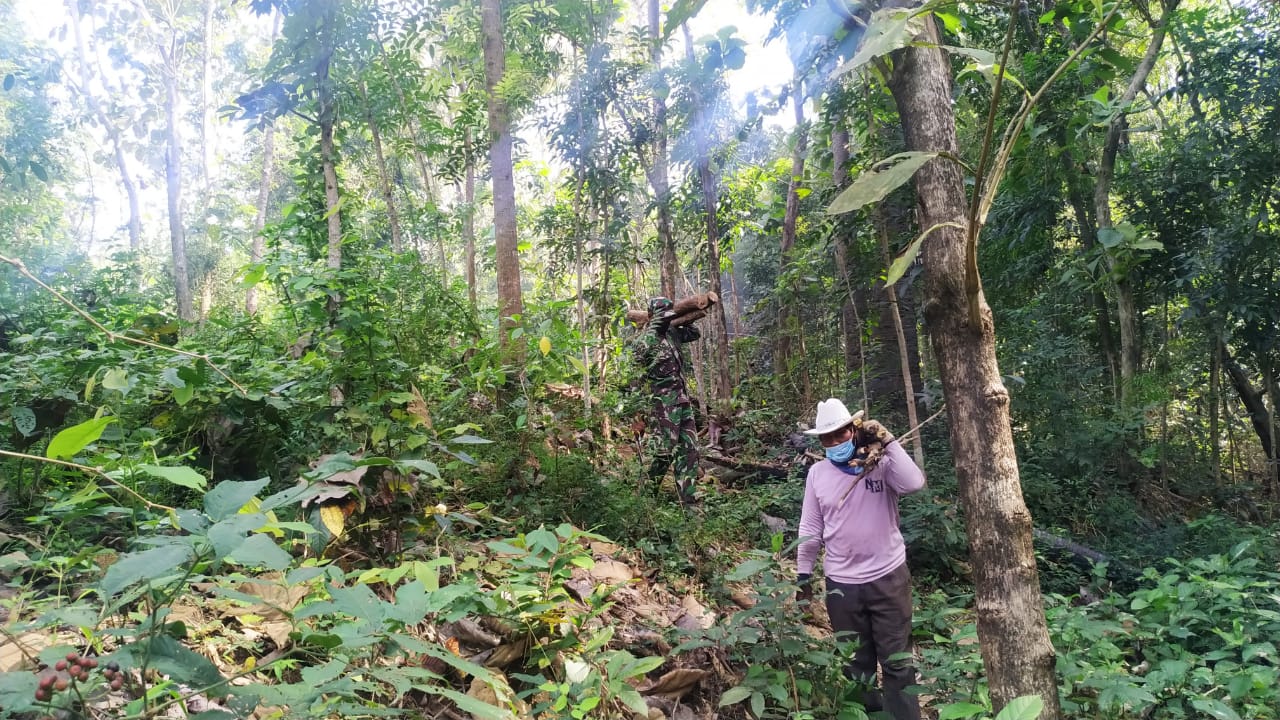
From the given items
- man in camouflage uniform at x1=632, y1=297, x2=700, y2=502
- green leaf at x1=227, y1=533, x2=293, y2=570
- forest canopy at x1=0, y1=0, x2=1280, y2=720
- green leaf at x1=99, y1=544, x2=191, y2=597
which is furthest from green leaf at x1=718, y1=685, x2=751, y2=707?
man in camouflage uniform at x1=632, y1=297, x2=700, y2=502

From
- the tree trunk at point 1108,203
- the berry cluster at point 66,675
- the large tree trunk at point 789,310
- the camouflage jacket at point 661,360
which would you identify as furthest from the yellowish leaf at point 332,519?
the large tree trunk at point 789,310

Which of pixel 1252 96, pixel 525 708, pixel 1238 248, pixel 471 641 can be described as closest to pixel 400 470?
pixel 471 641

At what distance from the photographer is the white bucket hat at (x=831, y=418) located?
313cm

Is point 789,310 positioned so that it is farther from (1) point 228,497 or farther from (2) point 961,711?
(1) point 228,497

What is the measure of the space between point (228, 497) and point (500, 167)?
17.5 feet

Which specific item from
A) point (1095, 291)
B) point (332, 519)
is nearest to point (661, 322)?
point (332, 519)

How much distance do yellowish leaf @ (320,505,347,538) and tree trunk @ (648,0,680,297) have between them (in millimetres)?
5785

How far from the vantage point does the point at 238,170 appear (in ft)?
73.3

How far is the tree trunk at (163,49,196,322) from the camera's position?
1319 centimetres

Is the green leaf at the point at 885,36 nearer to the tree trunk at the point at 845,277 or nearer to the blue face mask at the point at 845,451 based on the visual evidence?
the blue face mask at the point at 845,451

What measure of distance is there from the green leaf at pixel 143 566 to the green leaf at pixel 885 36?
4.68 ft

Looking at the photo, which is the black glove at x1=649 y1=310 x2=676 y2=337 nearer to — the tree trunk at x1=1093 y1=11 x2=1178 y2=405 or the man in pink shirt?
the man in pink shirt

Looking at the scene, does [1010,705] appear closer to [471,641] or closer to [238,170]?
[471,641]

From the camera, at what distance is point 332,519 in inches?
92.7
